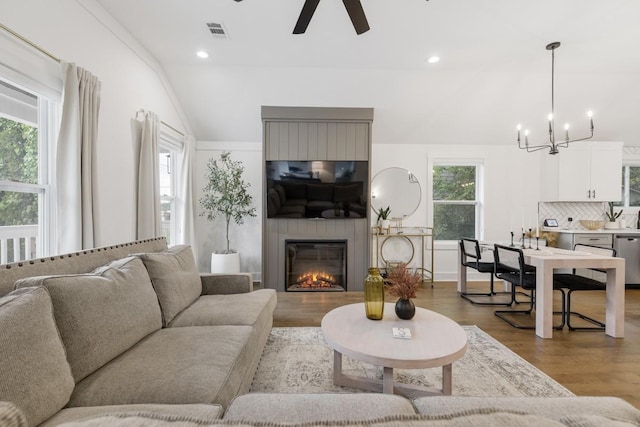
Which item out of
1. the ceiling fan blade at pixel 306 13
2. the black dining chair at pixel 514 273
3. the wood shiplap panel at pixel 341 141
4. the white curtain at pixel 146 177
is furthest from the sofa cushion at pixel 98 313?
the black dining chair at pixel 514 273

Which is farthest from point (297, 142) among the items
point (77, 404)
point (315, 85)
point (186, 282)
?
point (77, 404)

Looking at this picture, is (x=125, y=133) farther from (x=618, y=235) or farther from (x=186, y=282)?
(x=618, y=235)

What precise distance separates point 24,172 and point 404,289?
2.75m

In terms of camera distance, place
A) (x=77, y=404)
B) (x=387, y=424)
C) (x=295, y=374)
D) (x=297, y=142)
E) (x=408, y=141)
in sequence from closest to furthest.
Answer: (x=387, y=424) → (x=77, y=404) → (x=295, y=374) → (x=297, y=142) → (x=408, y=141)

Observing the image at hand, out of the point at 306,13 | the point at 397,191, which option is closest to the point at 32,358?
the point at 306,13

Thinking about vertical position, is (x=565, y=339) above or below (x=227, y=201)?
below

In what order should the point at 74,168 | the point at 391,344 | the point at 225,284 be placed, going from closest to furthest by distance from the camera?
the point at 391,344, the point at 74,168, the point at 225,284

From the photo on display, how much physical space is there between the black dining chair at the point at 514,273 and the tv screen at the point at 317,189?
5.72ft

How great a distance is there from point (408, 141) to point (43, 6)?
4.39 meters

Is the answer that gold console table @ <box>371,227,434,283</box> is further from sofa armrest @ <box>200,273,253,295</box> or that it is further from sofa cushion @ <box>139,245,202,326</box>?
sofa cushion @ <box>139,245,202,326</box>

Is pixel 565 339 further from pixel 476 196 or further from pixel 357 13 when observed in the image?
pixel 357 13

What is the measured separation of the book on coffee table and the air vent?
3121 mm

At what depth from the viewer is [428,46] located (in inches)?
124

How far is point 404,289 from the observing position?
1890mm
